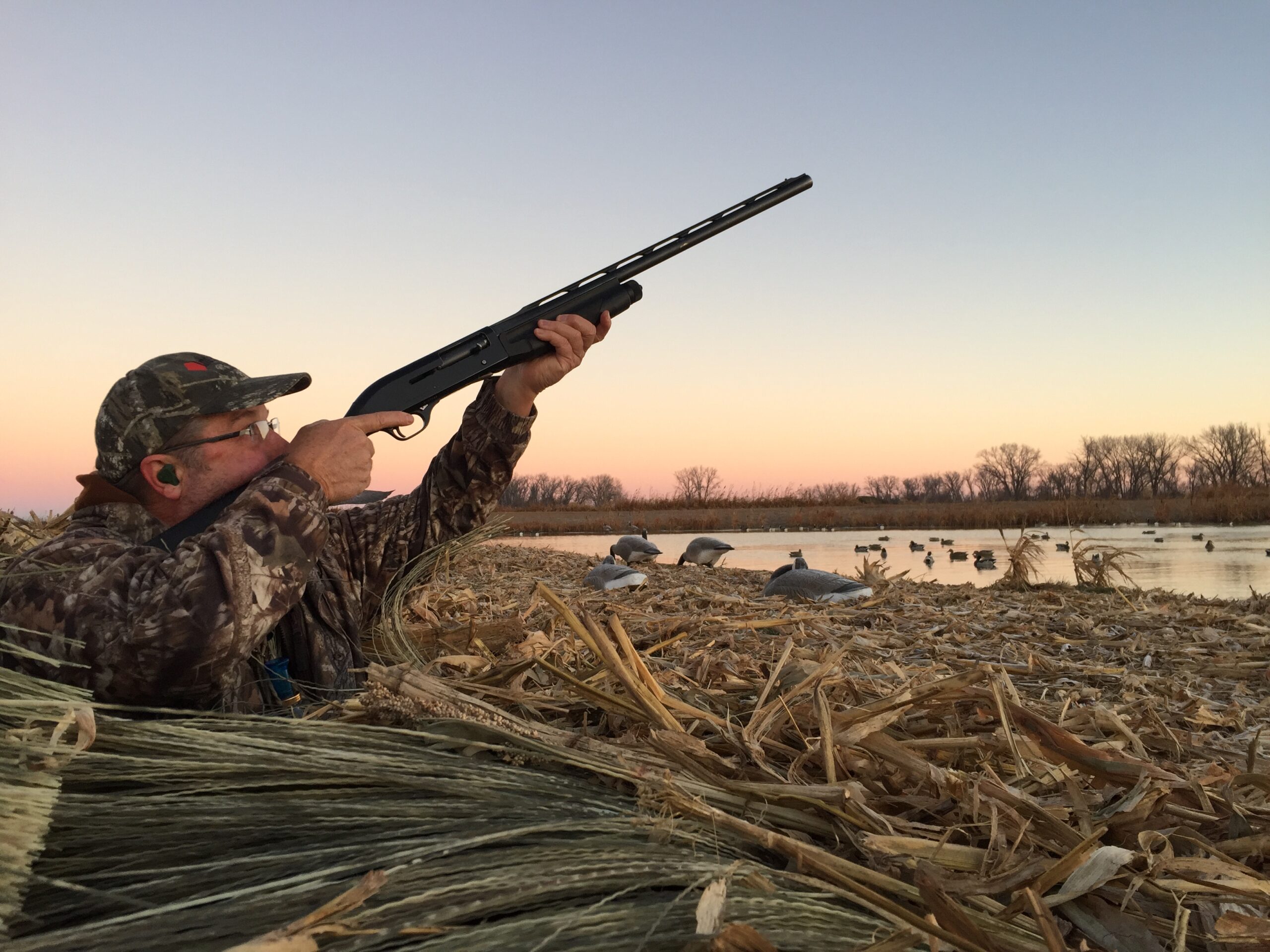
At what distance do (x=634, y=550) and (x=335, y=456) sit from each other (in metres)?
11.5

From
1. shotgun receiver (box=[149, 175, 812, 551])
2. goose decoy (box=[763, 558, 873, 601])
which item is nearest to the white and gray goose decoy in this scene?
goose decoy (box=[763, 558, 873, 601])

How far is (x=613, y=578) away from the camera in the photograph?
26.7ft

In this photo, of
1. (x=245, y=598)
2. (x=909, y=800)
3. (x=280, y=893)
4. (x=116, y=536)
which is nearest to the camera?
(x=280, y=893)

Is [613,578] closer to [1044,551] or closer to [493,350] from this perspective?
[493,350]

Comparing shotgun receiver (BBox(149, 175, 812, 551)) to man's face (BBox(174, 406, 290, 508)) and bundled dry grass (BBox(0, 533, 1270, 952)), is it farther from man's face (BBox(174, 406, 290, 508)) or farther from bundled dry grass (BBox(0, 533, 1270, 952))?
bundled dry grass (BBox(0, 533, 1270, 952))

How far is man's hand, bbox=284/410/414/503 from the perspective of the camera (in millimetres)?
2396

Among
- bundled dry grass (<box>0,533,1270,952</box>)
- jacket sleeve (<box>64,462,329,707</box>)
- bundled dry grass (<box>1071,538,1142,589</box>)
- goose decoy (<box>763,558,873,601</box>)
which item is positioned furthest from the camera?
bundled dry grass (<box>1071,538,1142,589</box>)

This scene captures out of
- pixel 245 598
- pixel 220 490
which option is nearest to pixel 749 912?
pixel 245 598

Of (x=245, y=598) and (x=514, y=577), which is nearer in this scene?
(x=245, y=598)

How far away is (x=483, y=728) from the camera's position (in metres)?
1.50

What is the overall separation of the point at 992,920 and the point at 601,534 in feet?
95.6

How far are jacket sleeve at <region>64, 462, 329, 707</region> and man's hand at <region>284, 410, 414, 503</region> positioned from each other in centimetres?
24

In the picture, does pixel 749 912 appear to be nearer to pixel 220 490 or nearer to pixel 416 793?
pixel 416 793

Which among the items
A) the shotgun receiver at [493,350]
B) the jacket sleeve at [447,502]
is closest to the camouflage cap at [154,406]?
the shotgun receiver at [493,350]
